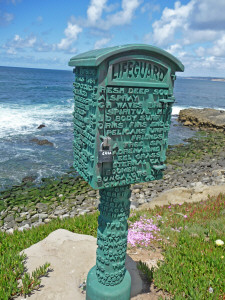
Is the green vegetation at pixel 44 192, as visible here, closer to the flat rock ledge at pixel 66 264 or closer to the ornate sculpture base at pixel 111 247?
the flat rock ledge at pixel 66 264

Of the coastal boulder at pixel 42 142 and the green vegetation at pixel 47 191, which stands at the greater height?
the coastal boulder at pixel 42 142

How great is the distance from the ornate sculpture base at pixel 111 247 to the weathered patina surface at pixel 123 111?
1.58 feet

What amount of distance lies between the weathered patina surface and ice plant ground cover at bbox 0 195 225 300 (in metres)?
2.37

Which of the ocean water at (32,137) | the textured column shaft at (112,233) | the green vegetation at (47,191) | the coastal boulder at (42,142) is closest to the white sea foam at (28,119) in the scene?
the ocean water at (32,137)

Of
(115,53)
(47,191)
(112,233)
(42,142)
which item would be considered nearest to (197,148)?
(42,142)

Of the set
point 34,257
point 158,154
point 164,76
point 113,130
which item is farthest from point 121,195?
point 34,257

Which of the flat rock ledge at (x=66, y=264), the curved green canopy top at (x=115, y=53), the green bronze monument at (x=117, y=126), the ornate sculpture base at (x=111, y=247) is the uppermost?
the curved green canopy top at (x=115, y=53)

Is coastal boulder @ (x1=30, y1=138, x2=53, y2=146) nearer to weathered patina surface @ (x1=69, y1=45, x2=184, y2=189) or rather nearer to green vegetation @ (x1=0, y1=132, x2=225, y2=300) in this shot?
green vegetation @ (x1=0, y1=132, x2=225, y2=300)

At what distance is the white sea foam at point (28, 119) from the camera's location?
26573 millimetres

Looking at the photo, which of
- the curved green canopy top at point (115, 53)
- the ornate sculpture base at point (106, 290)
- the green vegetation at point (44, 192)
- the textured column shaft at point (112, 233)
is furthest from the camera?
the green vegetation at point (44, 192)

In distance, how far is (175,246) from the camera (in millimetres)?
6562

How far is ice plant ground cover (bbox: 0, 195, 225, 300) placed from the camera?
4922 millimetres

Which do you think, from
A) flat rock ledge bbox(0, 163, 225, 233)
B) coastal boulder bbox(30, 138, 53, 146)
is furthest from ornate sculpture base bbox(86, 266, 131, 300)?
coastal boulder bbox(30, 138, 53, 146)

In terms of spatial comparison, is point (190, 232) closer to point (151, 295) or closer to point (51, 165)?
point (151, 295)
